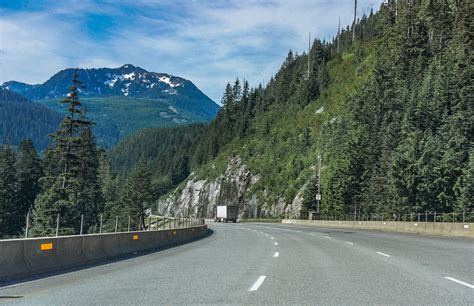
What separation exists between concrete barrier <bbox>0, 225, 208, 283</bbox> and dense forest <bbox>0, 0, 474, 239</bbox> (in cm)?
2985

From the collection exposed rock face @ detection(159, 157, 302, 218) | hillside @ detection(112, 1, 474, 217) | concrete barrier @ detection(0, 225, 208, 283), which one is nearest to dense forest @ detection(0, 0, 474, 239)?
hillside @ detection(112, 1, 474, 217)

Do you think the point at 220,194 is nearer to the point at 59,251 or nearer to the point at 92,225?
the point at 92,225

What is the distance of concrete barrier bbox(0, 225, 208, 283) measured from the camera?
40.3 feet

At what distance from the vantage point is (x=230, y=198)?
12688 cm

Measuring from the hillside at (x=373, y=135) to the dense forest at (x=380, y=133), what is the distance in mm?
177

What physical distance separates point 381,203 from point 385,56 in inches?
1455

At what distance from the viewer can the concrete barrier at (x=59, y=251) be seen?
40.3 ft

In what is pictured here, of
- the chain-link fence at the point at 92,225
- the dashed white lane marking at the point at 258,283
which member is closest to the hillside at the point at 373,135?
the chain-link fence at the point at 92,225

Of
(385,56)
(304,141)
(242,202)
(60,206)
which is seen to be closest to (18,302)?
(60,206)

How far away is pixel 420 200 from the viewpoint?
61094mm

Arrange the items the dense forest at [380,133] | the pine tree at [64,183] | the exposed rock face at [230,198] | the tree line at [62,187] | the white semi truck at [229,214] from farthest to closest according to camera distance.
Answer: the exposed rock face at [230,198], the white semi truck at [229,214], the dense forest at [380,133], the tree line at [62,187], the pine tree at [64,183]

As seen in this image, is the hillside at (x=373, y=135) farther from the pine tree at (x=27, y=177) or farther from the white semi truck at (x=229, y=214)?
the pine tree at (x=27, y=177)

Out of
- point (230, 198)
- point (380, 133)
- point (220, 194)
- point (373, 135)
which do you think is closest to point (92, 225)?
point (373, 135)

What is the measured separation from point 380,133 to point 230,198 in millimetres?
54957
